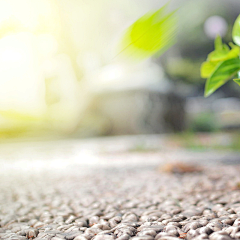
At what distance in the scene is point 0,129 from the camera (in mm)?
6055

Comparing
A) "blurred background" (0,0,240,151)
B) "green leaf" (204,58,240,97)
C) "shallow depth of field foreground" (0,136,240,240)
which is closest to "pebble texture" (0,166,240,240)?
"shallow depth of field foreground" (0,136,240,240)

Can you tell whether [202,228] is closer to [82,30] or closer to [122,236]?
[122,236]

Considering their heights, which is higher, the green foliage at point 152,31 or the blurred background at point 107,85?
the blurred background at point 107,85

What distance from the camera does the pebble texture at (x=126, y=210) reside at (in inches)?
25.2

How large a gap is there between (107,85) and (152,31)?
580 centimetres

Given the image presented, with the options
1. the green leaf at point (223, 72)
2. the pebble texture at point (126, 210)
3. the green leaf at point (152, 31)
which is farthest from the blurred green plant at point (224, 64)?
the pebble texture at point (126, 210)

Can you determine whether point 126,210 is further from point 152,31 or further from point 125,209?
point 152,31

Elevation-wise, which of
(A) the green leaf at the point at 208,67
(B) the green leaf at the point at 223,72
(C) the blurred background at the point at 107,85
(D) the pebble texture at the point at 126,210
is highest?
(C) the blurred background at the point at 107,85

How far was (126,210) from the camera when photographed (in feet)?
3.07

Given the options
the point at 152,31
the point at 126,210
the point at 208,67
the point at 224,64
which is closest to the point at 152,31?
the point at 152,31

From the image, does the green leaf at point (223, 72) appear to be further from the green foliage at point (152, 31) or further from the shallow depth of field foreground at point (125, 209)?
the shallow depth of field foreground at point (125, 209)

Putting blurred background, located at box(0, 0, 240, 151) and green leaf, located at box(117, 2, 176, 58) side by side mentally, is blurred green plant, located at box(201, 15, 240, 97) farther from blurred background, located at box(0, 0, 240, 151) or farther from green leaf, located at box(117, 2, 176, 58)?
blurred background, located at box(0, 0, 240, 151)

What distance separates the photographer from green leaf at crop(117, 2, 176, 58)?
2.25ft

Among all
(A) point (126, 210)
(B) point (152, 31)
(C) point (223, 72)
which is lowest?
(A) point (126, 210)
